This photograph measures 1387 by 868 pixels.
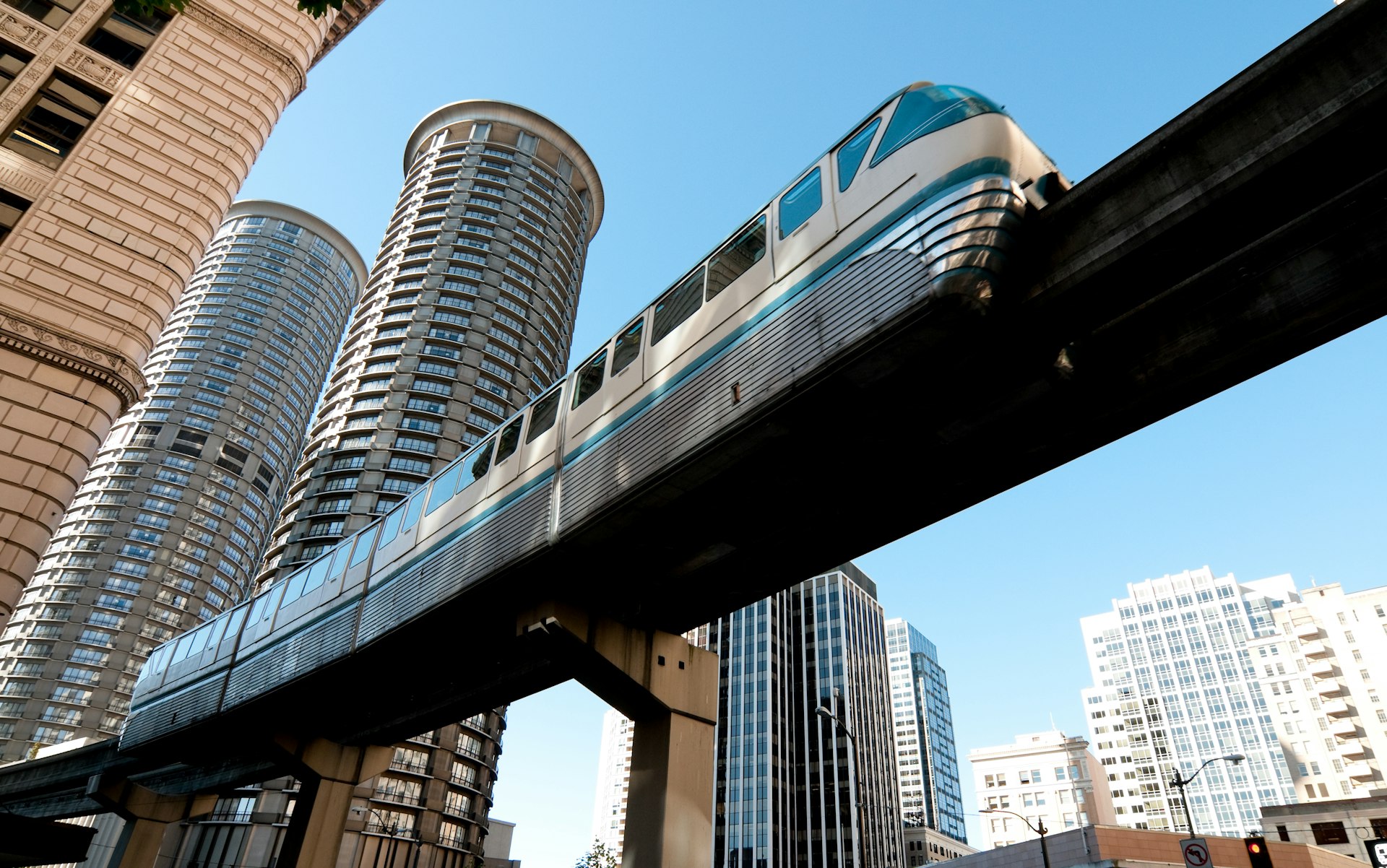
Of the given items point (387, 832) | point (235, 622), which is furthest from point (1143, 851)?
point (387, 832)

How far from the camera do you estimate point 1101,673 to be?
5340 inches

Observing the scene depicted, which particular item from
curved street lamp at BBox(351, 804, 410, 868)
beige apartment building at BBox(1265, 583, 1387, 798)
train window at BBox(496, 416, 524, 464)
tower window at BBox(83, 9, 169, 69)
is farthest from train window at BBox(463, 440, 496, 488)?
beige apartment building at BBox(1265, 583, 1387, 798)

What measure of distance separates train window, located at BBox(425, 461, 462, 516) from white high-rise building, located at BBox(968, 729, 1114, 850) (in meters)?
106

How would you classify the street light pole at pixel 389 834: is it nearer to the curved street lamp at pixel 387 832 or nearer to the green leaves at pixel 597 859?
the curved street lamp at pixel 387 832

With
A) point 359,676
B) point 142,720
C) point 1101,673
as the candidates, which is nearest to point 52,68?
point 359,676

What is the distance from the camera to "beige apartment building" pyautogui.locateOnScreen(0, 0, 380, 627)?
55.2ft

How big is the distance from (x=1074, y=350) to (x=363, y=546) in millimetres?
16271

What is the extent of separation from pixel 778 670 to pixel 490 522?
9776cm

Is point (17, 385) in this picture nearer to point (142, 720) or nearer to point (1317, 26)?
point (142, 720)

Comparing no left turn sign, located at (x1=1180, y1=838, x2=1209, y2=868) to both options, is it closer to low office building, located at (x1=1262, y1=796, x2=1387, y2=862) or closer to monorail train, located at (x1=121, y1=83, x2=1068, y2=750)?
monorail train, located at (x1=121, y1=83, x2=1068, y2=750)

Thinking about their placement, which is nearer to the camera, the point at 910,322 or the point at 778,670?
the point at 910,322

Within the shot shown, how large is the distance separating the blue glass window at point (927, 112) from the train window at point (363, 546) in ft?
49.1

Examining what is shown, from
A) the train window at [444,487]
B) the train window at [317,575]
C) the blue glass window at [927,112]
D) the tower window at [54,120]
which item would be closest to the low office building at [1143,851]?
the train window at [444,487]

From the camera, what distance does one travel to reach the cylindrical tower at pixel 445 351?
190 feet
